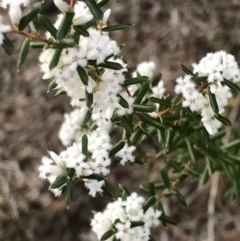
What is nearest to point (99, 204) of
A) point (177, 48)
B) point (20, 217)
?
point (20, 217)

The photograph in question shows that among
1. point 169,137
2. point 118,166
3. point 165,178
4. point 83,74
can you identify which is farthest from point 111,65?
point 118,166

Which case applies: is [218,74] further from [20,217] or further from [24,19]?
[20,217]

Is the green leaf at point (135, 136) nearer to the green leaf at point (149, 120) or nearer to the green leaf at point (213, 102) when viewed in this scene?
the green leaf at point (149, 120)

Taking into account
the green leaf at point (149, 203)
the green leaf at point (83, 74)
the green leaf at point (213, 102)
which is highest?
the green leaf at point (83, 74)

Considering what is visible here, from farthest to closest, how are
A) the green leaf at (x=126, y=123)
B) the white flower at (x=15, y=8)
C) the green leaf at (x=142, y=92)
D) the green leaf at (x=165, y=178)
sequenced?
the green leaf at (x=165, y=178) < the green leaf at (x=142, y=92) < the green leaf at (x=126, y=123) < the white flower at (x=15, y=8)

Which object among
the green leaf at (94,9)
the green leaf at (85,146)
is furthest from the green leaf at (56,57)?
the green leaf at (85,146)

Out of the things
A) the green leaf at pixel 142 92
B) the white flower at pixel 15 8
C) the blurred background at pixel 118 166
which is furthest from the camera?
the blurred background at pixel 118 166
